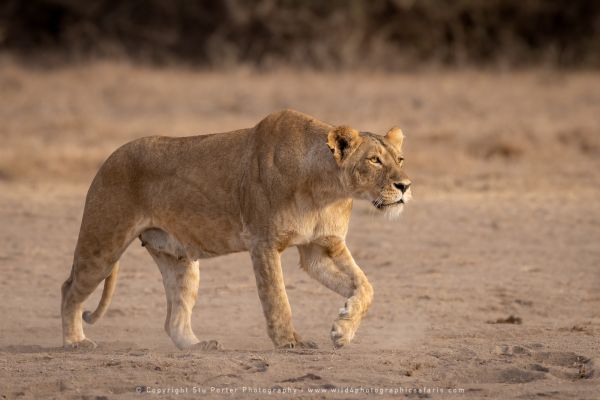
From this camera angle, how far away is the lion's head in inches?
230

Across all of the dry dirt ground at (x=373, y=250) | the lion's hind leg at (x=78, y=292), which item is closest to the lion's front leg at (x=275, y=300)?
the dry dirt ground at (x=373, y=250)

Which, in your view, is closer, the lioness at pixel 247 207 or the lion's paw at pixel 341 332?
the lion's paw at pixel 341 332

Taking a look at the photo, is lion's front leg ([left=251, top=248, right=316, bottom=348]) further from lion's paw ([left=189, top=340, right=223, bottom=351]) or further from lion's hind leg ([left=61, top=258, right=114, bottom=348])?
lion's hind leg ([left=61, top=258, right=114, bottom=348])

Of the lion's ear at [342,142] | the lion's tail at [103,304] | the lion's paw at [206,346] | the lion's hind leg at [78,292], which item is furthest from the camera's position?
the lion's tail at [103,304]

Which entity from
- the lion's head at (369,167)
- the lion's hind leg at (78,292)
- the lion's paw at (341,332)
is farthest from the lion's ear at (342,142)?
the lion's hind leg at (78,292)

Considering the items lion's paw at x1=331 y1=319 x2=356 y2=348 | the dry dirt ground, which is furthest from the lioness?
the dry dirt ground

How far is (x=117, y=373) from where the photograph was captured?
533 cm

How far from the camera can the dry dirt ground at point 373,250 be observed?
5.36 m

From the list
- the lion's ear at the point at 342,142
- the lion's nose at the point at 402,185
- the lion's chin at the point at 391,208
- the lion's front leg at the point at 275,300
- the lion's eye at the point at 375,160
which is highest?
the lion's ear at the point at 342,142

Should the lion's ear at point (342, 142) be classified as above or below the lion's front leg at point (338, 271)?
above

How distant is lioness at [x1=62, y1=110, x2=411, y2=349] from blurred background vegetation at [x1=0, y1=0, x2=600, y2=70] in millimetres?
13012

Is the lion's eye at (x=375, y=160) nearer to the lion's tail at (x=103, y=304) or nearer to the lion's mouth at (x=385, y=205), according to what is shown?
the lion's mouth at (x=385, y=205)

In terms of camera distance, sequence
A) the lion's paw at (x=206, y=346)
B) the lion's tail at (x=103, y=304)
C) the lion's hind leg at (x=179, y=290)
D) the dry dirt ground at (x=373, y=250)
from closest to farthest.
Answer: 1. the dry dirt ground at (x=373, y=250)
2. the lion's paw at (x=206, y=346)
3. the lion's hind leg at (x=179, y=290)
4. the lion's tail at (x=103, y=304)

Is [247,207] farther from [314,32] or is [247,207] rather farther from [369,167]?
[314,32]
